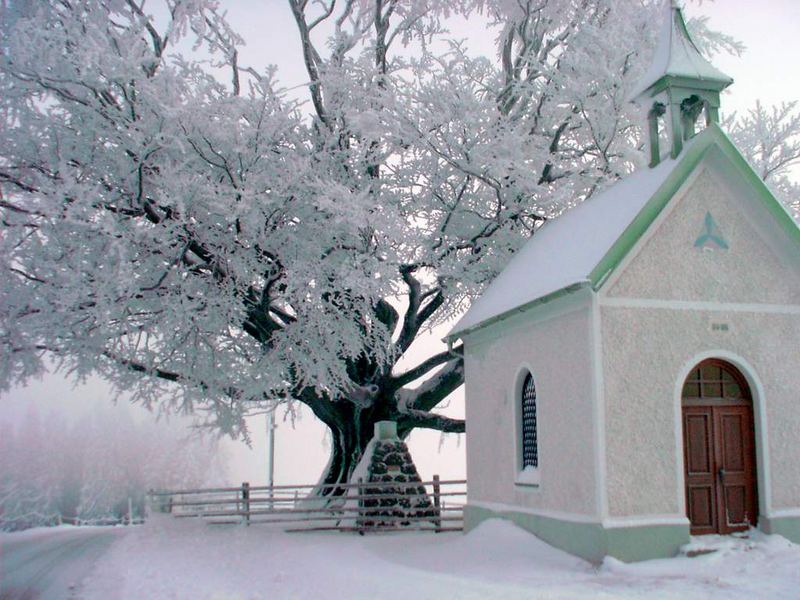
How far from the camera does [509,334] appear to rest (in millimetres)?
15289

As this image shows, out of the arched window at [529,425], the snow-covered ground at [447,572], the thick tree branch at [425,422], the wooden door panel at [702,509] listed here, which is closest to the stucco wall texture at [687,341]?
the wooden door panel at [702,509]

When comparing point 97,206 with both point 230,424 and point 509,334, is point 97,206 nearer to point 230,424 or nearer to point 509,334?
point 230,424

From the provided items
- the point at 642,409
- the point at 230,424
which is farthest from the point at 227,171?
the point at 642,409

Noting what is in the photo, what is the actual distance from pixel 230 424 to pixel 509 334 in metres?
8.79

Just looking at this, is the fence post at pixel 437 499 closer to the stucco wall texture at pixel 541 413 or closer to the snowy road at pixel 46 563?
the stucco wall texture at pixel 541 413

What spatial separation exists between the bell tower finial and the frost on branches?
3325mm

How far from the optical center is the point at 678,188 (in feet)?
42.0

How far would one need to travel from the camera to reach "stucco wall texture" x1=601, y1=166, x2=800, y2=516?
39.9ft

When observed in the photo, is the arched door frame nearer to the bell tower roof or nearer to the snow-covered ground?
the snow-covered ground

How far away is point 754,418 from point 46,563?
13.0 meters

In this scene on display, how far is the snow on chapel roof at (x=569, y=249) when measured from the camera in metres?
12.8

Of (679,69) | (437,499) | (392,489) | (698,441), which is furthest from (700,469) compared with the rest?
(392,489)

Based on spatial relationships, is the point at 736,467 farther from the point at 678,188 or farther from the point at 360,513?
the point at 360,513

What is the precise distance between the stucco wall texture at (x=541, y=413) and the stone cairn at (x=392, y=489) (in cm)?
296
